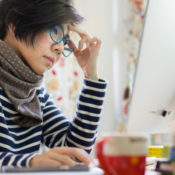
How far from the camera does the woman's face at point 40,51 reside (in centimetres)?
97

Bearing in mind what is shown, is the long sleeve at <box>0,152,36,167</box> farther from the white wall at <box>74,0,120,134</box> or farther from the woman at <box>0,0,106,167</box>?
the white wall at <box>74,0,120,134</box>

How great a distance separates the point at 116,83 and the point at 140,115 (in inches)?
94.1

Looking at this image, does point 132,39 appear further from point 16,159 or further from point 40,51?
point 16,159

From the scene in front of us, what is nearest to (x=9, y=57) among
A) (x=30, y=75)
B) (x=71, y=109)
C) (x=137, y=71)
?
(x=30, y=75)

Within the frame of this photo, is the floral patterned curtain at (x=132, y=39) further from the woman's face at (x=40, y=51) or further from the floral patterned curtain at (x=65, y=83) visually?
the woman's face at (x=40, y=51)

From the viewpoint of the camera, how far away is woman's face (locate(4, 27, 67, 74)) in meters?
0.97

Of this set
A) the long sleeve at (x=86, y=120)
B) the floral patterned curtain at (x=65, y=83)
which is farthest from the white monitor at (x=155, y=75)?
the floral patterned curtain at (x=65, y=83)

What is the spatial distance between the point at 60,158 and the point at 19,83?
392 millimetres

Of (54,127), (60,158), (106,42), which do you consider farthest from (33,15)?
(106,42)

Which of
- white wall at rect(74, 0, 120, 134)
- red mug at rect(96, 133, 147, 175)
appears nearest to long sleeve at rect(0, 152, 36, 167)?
red mug at rect(96, 133, 147, 175)

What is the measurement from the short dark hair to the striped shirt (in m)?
0.19

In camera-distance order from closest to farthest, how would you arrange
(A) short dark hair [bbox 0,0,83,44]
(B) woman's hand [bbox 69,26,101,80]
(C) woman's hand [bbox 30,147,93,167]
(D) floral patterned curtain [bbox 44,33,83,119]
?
(C) woman's hand [bbox 30,147,93,167], (A) short dark hair [bbox 0,0,83,44], (B) woman's hand [bbox 69,26,101,80], (D) floral patterned curtain [bbox 44,33,83,119]

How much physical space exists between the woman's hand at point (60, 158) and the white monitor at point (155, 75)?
0.81ft

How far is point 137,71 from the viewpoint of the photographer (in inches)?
33.1
